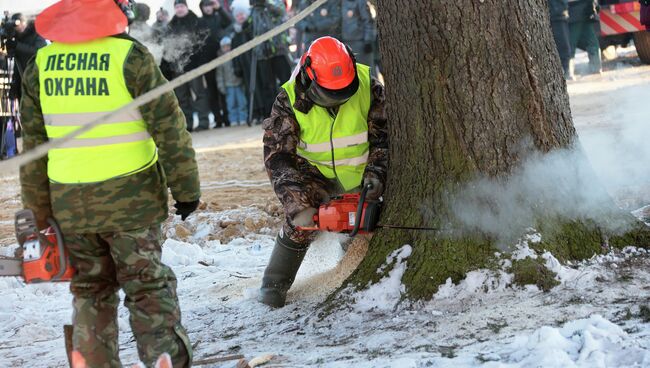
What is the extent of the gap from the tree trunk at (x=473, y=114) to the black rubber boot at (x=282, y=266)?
0.95 metres

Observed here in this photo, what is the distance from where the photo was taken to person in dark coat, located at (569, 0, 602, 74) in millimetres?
14688

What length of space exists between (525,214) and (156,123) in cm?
170

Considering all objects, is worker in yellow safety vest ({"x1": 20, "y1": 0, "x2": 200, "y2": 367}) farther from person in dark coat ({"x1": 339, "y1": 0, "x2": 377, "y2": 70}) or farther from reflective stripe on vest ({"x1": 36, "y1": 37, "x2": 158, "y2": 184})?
person in dark coat ({"x1": 339, "y1": 0, "x2": 377, "y2": 70})

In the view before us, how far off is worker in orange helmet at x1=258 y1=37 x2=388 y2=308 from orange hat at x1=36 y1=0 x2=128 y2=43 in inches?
54.5

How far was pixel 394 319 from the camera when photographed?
413 centimetres

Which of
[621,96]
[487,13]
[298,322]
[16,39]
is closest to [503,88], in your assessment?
[487,13]

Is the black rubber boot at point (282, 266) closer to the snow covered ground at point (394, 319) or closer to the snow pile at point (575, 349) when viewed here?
the snow covered ground at point (394, 319)

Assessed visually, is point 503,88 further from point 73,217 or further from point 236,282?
point 236,282

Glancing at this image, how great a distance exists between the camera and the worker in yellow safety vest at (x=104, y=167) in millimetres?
3572

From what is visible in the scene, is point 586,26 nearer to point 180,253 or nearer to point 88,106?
point 180,253

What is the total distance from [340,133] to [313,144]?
16 cm

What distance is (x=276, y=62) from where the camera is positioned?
545 inches

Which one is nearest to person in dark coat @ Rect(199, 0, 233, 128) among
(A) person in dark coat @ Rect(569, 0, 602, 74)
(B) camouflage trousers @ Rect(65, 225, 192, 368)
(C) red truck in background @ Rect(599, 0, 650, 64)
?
(A) person in dark coat @ Rect(569, 0, 602, 74)

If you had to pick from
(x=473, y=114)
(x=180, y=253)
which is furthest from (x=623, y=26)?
(x=473, y=114)
